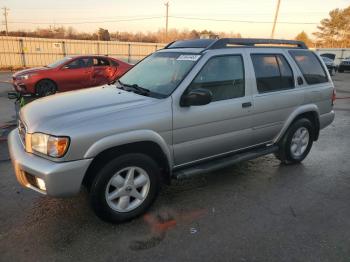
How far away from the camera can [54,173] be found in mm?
2824

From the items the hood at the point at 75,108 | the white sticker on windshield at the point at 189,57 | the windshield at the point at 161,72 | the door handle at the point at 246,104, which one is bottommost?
the door handle at the point at 246,104

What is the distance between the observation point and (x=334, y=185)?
4539mm

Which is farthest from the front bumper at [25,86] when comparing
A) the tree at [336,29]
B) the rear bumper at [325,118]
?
the tree at [336,29]

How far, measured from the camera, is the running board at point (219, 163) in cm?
370

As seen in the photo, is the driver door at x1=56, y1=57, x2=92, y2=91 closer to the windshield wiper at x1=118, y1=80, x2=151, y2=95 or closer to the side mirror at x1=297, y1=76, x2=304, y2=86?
the windshield wiper at x1=118, y1=80, x2=151, y2=95

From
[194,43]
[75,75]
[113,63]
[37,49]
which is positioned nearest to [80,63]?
[75,75]

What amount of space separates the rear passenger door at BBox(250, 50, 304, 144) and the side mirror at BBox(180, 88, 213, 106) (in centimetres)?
106

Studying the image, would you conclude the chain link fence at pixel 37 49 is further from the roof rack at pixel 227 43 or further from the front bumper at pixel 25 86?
the roof rack at pixel 227 43

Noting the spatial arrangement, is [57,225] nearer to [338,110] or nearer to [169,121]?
[169,121]

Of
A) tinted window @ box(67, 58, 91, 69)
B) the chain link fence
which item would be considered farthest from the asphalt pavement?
the chain link fence

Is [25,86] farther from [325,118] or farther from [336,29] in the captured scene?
[336,29]

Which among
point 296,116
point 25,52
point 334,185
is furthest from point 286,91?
point 25,52

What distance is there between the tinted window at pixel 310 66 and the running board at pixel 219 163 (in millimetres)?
1279

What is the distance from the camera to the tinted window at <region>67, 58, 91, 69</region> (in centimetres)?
1162
